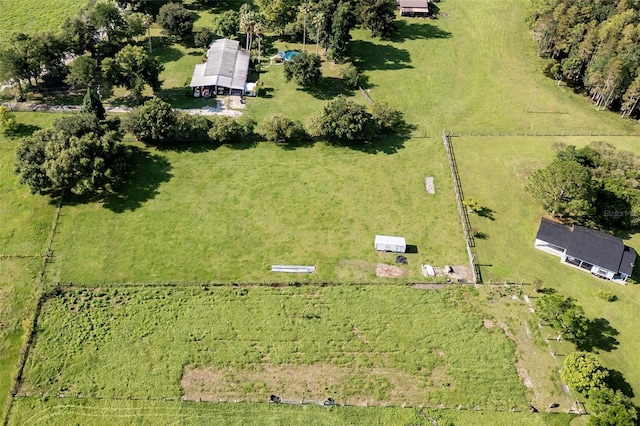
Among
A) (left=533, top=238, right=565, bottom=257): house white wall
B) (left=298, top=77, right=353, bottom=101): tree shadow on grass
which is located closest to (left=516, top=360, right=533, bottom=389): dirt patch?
(left=533, top=238, right=565, bottom=257): house white wall

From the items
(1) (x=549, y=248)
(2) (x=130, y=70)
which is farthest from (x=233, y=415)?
(2) (x=130, y=70)

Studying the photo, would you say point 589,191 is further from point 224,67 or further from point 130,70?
point 130,70

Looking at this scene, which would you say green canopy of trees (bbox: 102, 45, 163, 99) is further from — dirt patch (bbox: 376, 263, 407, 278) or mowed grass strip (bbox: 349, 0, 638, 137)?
dirt patch (bbox: 376, 263, 407, 278)

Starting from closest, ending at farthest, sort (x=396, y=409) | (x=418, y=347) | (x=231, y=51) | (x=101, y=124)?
(x=396, y=409) → (x=418, y=347) → (x=101, y=124) → (x=231, y=51)

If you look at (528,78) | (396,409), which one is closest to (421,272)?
(396,409)

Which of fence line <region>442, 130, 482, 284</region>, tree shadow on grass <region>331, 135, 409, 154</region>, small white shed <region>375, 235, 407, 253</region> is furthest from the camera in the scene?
tree shadow on grass <region>331, 135, 409, 154</region>

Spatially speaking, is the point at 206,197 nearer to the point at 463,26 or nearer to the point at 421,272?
the point at 421,272

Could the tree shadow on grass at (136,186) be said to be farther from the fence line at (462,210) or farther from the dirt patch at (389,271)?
the fence line at (462,210)

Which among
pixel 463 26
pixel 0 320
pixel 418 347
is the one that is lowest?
pixel 0 320
